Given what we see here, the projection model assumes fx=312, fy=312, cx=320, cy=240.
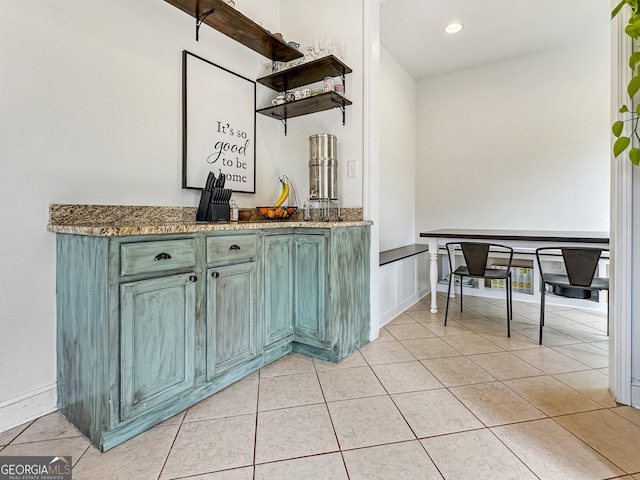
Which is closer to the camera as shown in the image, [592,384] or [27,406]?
[27,406]

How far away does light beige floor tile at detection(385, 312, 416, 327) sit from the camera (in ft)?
9.52

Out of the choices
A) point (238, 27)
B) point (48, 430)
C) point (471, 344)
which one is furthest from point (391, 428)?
point (238, 27)

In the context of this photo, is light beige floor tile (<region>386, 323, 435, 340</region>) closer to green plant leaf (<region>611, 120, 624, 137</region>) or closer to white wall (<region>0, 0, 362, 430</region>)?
green plant leaf (<region>611, 120, 624, 137</region>)

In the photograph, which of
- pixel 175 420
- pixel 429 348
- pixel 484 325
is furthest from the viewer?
pixel 484 325

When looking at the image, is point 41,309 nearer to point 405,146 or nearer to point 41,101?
point 41,101

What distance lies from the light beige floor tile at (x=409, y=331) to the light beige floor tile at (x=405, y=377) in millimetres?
472

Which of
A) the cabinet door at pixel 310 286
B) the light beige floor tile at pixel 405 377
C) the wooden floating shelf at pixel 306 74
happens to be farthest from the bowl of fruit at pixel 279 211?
the light beige floor tile at pixel 405 377

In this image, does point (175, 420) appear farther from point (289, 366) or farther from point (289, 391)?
point (289, 366)

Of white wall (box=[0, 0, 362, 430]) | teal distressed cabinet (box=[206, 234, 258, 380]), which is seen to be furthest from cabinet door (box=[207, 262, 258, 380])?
white wall (box=[0, 0, 362, 430])

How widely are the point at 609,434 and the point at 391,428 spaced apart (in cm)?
95

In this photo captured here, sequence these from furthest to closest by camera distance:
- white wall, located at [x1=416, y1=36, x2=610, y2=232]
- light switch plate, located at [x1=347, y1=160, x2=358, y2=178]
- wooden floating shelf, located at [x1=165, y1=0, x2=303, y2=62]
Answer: white wall, located at [x1=416, y1=36, x2=610, y2=232], light switch plate, located at [x1=347, y1=160, x2=358, y2=178], wooden floating shelf, located at [x1=165, y1=0, x2=303, y2=62]

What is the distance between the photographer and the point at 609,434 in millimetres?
1376

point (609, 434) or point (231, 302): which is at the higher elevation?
point (231, 302)

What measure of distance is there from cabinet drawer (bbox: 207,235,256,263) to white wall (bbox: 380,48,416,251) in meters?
2.05
